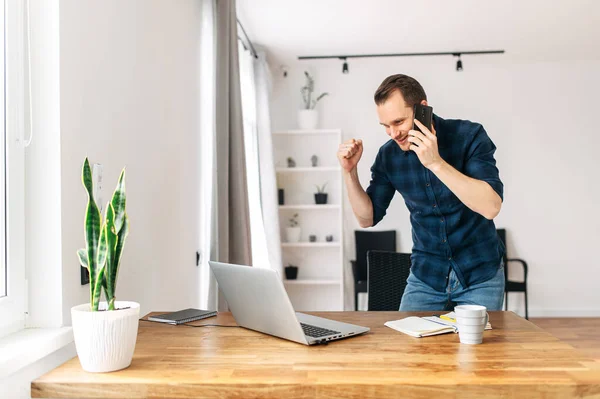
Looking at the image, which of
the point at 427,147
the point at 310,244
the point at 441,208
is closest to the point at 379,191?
the point at 441,208

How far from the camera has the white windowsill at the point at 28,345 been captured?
1.25 m

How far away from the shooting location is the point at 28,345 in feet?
4.44

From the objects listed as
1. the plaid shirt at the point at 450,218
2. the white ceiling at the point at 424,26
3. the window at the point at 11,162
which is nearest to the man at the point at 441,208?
the plaid shirt at the point at 450,218

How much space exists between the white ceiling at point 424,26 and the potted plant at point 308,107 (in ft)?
1.36

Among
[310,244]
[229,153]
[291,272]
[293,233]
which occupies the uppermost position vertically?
[229,153]

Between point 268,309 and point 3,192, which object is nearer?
point 3,192

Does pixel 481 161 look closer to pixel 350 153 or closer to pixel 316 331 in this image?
pixel 350 153

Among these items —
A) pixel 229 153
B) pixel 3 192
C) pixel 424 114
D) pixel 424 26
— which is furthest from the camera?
pixel 424 26

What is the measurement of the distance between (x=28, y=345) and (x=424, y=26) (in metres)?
4.40

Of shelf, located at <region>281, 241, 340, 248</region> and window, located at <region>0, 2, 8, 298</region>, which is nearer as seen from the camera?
window, located at <region>0, 2, 8, 298</region>

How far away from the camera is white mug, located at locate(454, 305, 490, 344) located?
150 cm

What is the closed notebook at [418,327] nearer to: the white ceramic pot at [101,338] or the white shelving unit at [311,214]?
the white ceramic pot at [101,338]

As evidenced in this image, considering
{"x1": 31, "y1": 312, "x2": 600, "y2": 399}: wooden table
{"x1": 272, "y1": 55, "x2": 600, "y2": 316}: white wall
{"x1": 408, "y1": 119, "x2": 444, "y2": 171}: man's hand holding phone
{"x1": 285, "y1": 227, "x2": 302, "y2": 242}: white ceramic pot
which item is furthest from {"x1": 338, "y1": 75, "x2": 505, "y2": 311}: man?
{"x1": 272, "y1": 55, "x2": 600, "y2": 316}: white wall

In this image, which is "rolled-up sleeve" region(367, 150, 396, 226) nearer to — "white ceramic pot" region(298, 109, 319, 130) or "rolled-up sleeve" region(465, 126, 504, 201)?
"rolled-up sleeve" region(465, 126, 504, 201)
